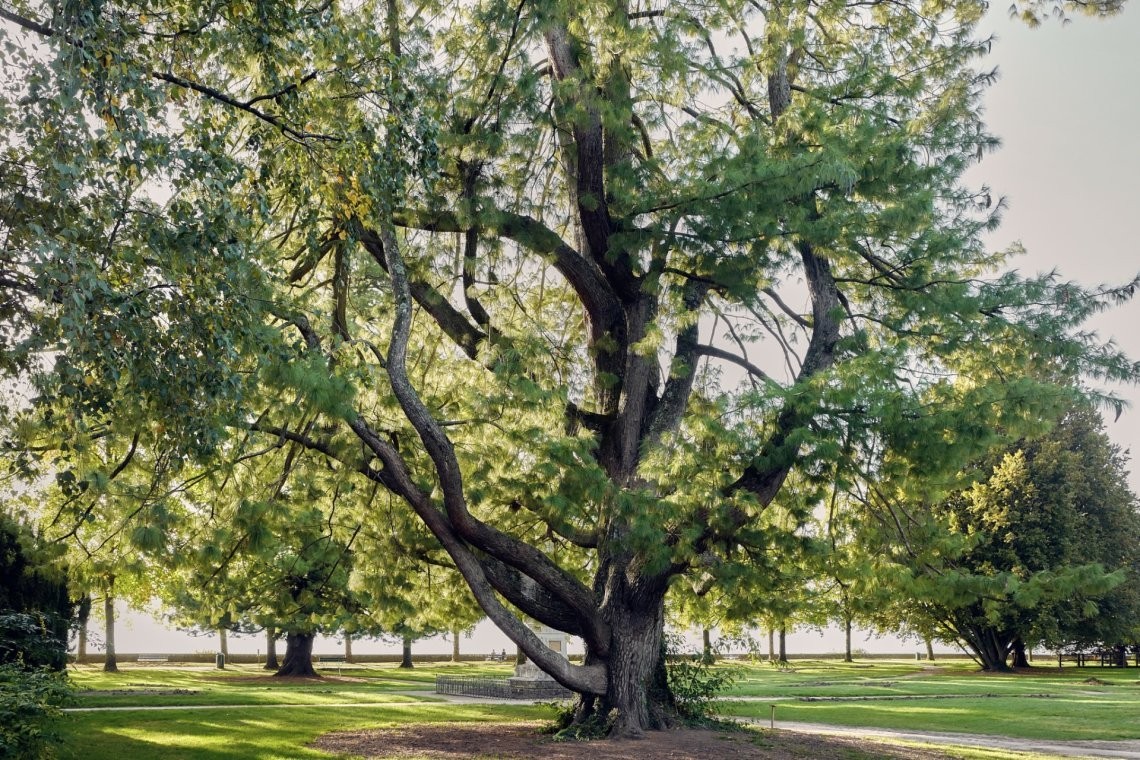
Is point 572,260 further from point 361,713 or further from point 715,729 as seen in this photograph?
point 361,713

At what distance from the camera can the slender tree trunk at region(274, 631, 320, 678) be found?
113 feet

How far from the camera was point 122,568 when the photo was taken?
1178 cm

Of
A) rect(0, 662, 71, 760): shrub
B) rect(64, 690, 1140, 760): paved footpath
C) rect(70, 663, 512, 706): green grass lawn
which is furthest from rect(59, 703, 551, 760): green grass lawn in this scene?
rect(70, 663, 512, 706): green grass lawn

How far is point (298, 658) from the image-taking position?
34562 millimetres

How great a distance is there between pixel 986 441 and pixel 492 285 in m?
7.42

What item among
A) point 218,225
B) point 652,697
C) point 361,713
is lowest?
point 361,713

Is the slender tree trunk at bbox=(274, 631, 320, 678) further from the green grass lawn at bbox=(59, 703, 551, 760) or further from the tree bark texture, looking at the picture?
the tree bark texture

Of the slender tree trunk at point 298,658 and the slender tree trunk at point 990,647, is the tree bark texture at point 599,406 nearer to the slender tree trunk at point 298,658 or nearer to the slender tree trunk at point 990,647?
the slender tree trunk at point 298,658

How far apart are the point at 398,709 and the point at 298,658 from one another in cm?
1658

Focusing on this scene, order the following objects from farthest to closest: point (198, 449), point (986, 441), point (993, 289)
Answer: point (993, 289)
point (986, 441)
point (198, 449)

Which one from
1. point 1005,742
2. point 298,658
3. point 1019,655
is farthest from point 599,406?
point 1019,655

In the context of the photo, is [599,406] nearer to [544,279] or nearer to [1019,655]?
[544,279]

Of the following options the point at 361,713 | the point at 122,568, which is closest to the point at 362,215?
the point at 122,568

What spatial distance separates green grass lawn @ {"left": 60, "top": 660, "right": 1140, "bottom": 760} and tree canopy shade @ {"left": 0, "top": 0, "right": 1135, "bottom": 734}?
156 inches
